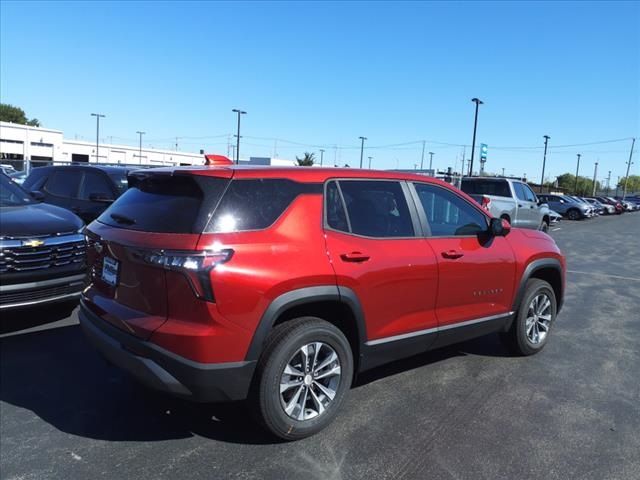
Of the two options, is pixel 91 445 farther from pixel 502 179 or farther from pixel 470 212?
pixel 502 179

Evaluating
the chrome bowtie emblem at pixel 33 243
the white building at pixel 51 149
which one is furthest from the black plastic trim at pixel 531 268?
the white building at pixel 51 149

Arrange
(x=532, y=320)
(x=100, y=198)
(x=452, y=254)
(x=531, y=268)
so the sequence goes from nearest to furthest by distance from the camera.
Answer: (x=452, y=254)
(x=531, y=268)
(x=532, y=320)
(x=100, y=198)

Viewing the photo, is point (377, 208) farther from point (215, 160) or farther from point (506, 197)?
point (506, 197)

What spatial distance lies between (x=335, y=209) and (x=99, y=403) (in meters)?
2.26

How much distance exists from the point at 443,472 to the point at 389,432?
0.53m

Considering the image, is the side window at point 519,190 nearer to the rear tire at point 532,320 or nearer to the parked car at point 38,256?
the rear tire at point 532,320

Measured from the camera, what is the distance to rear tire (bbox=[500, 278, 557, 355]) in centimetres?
485

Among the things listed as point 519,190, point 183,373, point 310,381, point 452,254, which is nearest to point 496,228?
point 452,254

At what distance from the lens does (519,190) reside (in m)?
16.0

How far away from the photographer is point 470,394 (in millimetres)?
4109

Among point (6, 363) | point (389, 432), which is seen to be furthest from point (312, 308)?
point (6, 363)

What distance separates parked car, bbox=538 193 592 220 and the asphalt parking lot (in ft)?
111

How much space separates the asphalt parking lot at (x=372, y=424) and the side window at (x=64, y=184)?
414 cm

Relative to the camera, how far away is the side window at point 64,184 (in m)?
8.80
